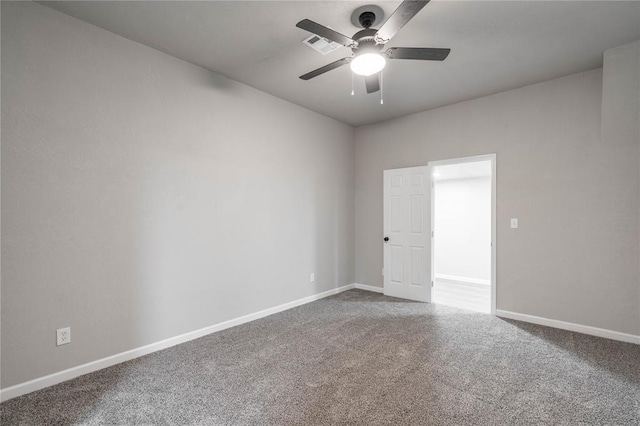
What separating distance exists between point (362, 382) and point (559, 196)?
120 inches

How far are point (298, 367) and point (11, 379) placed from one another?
204 centimetres

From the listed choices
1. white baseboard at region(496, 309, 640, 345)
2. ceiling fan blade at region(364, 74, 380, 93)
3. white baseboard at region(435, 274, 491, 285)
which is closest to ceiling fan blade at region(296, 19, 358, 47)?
ceiling fan blade at region(364, 74, 380, 93)

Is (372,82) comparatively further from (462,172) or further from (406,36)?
(462,172)

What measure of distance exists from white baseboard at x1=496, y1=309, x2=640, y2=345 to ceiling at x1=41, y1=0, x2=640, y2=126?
2774mm

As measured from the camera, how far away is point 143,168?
2912 mm

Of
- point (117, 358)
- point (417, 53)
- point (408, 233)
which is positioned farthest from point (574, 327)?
point (117, 358)

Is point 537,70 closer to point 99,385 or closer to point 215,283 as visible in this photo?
point 215,283

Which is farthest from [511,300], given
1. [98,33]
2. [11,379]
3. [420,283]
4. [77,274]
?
[98,33]

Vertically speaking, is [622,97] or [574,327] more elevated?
[622,97]

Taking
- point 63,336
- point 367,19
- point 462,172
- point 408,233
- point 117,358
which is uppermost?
point 367,19

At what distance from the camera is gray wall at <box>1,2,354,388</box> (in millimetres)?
2268

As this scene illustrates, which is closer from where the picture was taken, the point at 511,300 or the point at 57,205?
the point at 57,205

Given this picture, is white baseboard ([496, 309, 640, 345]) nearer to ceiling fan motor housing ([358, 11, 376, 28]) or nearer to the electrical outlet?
ceiling fan motor housing ([358, 11, 376, 28])

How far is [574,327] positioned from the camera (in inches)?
136
